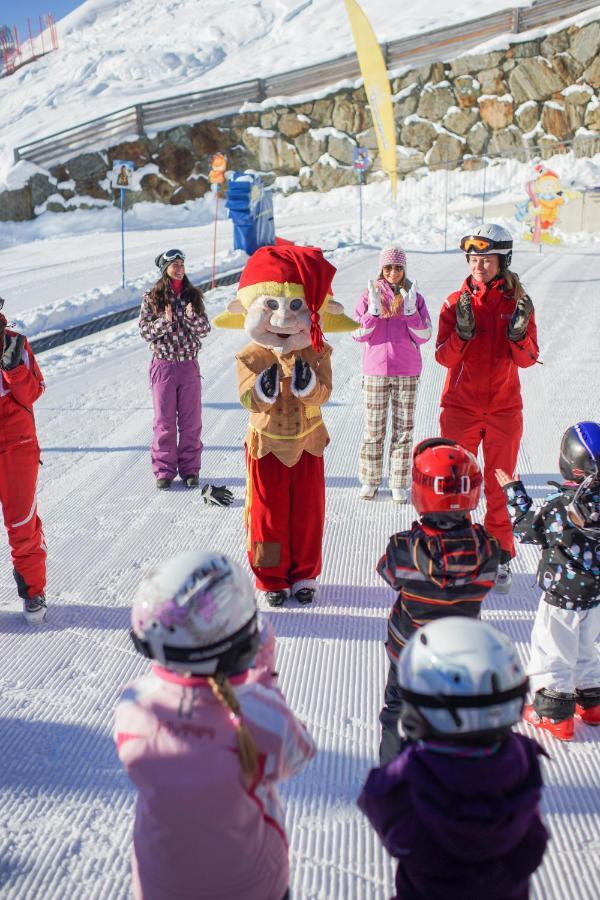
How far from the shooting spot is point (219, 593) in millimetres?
1506

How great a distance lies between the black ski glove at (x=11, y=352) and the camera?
3336mm

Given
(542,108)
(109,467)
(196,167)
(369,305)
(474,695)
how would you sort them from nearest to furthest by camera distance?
(474,695) < (369,305) < (109,467) < (542,108) < (196,167)

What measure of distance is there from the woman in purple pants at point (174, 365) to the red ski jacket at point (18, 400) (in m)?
1.68

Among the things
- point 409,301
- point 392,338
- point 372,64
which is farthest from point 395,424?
point 372,64

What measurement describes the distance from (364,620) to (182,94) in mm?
26407

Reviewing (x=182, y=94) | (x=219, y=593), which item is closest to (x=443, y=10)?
(x=182, y=94)

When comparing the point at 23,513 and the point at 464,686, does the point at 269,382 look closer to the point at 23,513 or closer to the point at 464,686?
the point at 23,513

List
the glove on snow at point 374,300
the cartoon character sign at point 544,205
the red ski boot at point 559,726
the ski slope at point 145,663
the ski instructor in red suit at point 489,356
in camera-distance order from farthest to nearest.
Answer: the cartoon character sign at point 544,205
the glove on snow at point 374,300
the ski instructor in red suit at point 489,356
the red ski boot at point 559,726
the ski slope at point 145,663

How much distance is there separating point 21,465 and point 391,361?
241 cm

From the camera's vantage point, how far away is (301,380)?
11.9 ft

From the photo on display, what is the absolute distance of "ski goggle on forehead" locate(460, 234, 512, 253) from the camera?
3596 millimetres

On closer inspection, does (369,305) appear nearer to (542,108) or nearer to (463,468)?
(463,468)

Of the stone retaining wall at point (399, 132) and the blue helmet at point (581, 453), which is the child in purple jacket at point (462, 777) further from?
the stone retaining wall at point (399, 132)

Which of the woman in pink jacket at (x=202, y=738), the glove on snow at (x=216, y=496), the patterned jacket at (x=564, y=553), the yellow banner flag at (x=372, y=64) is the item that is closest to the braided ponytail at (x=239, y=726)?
the woman in pink jacket at (x=202, y=738)
